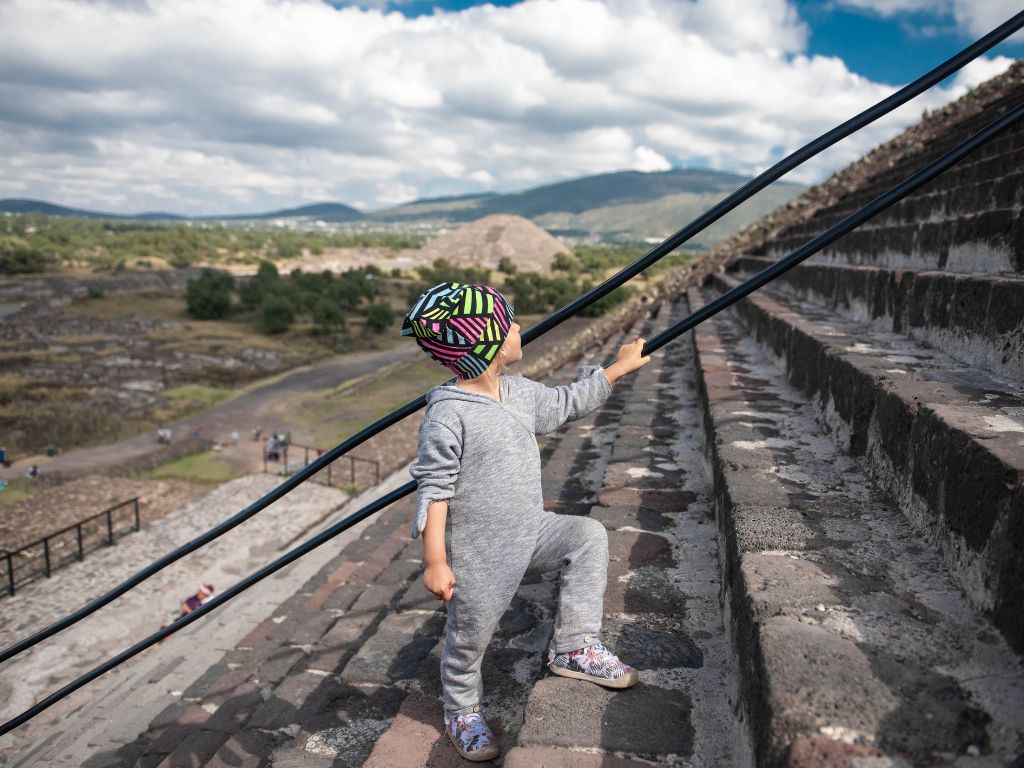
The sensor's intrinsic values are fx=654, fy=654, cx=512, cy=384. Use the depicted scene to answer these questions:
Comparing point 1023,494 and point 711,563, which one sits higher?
point 1023,494

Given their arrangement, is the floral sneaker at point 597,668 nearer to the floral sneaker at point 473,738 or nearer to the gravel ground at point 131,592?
the floral sneaker at point 473,738

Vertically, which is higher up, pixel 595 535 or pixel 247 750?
pixel 595 535

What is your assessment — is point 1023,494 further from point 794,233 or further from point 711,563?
point 794,233

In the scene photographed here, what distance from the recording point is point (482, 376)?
1.67 metres

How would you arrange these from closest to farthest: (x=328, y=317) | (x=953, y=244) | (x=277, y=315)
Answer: (x=953, y=244)
(x=277, y=315)
(x=328, y=317)

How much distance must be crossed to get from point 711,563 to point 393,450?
16286 millimetres

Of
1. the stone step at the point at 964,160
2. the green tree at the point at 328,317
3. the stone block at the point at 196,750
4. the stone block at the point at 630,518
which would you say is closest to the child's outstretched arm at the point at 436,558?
the stone block at the point at 630,518

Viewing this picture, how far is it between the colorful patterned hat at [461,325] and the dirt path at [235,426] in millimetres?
17735

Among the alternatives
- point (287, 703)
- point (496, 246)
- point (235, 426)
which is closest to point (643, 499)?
point (287, 703)

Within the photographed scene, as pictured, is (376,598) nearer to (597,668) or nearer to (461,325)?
(597,668)

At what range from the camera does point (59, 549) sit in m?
12.4

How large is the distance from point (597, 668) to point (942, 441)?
0.94m

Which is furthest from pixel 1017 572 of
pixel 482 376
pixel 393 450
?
pixel 393 450

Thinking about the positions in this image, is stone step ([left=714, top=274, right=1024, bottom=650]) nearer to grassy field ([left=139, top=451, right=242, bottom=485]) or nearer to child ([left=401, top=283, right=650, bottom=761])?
child ([left=401, top=283, right=650, bottom=761])
